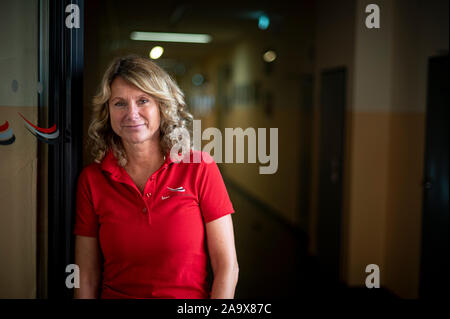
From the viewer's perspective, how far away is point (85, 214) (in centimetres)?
139

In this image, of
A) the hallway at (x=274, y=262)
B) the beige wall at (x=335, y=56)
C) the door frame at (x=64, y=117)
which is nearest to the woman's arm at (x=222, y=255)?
the hallway at (x=274, y=262)

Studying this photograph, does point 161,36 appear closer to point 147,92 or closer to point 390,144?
point 147,92

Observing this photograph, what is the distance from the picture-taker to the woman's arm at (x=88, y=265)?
1.41m

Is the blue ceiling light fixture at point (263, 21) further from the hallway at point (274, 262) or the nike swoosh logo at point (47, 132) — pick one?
the nike swoosh logo at point (47, 132)

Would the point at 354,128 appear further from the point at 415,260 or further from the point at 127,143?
the point at 127,143

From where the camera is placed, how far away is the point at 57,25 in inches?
54.8

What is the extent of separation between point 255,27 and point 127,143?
219 cm

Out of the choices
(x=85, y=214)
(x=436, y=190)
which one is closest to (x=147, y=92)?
(x=85, y=214)

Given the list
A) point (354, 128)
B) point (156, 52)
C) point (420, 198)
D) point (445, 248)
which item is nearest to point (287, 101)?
point (354, 128)

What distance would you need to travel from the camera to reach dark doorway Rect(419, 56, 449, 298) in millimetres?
2673

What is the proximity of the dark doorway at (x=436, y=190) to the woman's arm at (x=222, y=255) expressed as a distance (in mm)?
1901

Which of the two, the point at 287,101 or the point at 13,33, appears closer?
the point at 13,33

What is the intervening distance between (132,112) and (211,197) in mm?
378

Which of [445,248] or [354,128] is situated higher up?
[354,128]
